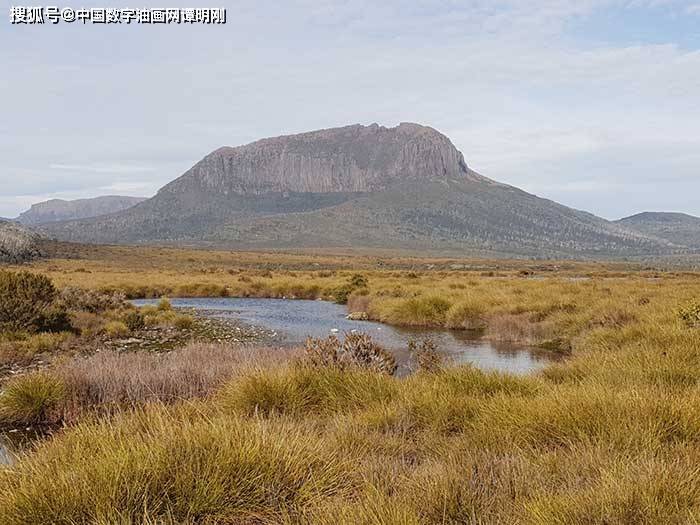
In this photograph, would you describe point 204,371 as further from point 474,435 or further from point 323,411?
point 474,435

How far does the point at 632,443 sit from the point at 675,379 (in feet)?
10.5

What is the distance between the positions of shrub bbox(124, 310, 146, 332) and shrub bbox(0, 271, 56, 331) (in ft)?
8.00

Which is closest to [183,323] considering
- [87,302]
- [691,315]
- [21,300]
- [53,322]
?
[53,322]

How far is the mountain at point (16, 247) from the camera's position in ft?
209

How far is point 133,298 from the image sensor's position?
115 feet

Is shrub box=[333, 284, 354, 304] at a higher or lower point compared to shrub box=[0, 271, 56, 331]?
lower

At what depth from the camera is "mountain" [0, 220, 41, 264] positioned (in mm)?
63684

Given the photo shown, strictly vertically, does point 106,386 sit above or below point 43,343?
above

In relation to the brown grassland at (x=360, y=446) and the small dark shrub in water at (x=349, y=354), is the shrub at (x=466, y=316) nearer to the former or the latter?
the small dark shrub in water at (x=349, y=354)

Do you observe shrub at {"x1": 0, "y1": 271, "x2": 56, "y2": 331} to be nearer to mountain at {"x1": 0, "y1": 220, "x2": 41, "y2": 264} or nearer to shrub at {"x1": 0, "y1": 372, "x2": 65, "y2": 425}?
shrub at {"x1": 0, "y1": 372, "x2": 65, "y2": 425}

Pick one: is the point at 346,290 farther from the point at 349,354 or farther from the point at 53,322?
the point at 349,354

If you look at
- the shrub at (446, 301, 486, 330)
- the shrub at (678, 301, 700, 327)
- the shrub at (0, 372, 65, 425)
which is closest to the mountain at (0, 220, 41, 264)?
the shrub at (446, 301, 486, 330)

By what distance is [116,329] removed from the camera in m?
17.5

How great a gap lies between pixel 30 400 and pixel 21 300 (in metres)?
10.0
